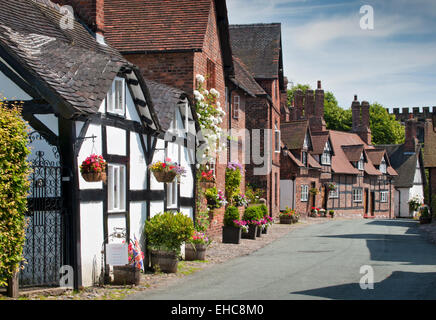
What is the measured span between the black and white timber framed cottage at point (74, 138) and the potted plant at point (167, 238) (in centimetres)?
33

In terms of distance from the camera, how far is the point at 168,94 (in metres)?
17.1

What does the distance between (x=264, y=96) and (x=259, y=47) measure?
5.07 metres

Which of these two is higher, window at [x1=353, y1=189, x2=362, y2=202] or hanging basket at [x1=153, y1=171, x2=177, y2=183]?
hanging basket at [x1=153, y1=171, x2=177, y2=183]

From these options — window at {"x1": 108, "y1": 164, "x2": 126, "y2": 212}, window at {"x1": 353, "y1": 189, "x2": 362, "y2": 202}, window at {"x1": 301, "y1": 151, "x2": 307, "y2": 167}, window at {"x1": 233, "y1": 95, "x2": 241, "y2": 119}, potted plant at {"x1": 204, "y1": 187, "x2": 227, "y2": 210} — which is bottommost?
window at {"x1": 353, "y1": 189, "x2": 362, "y2": 202}

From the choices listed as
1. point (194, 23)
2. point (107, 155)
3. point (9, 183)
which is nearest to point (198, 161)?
point (194, 23)

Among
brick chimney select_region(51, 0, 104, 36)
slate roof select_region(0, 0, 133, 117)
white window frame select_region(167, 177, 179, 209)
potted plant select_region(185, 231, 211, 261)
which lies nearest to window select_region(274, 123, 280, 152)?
brick chimney select_region(51, 0, 104, 36)

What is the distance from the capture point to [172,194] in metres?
17.2

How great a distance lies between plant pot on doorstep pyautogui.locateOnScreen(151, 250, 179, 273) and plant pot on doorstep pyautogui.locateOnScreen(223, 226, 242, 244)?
7424 mm

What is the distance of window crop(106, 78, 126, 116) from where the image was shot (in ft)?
43.7

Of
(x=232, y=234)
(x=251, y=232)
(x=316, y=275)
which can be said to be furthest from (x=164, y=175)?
(x=251, y=232)

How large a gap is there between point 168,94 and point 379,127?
62.1m

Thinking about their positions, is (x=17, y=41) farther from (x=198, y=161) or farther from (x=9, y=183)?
(x=198, y=161)

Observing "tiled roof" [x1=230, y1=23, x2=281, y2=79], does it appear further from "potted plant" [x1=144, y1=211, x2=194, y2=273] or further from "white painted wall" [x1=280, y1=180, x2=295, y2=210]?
"potted plant" [x1=144, y1=211, x2=194, y2=273]

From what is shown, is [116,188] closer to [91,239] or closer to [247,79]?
[91,239]
